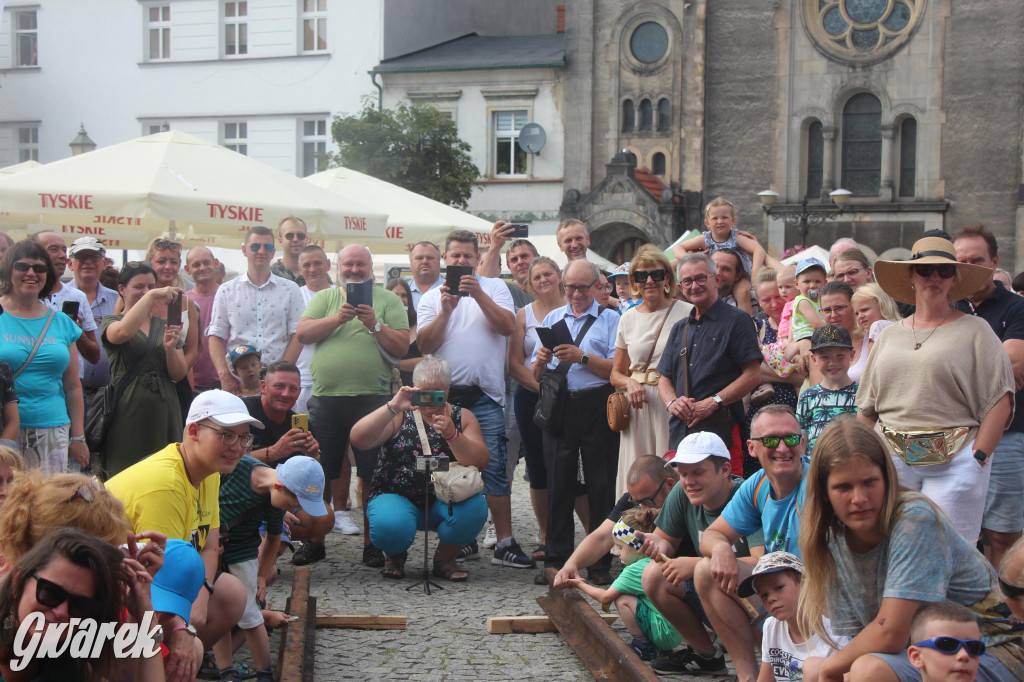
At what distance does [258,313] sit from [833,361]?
15.1 feet

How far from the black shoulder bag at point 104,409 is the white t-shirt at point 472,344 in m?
2.11

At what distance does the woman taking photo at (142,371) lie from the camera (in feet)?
25.5

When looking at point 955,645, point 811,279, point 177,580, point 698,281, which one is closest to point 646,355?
point 698,281

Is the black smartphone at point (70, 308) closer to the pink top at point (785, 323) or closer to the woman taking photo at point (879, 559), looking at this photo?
the pink top at point (785, 323)

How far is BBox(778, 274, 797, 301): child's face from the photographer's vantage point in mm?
8922

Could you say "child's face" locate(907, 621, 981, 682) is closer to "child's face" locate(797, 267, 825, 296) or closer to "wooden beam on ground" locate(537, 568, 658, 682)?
"wooden beam on ground" locate(537, 568, 658, 682)

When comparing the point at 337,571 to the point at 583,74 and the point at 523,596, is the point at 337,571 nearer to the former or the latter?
the point at 523,596

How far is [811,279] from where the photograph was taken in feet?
28.3

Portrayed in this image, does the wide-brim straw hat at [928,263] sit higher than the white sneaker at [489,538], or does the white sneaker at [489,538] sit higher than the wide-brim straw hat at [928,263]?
the wide-brim straw hat at [928,263]

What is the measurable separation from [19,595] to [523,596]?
481 cm

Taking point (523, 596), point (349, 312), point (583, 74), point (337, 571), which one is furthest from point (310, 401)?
point (583, 74)

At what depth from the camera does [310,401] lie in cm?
916

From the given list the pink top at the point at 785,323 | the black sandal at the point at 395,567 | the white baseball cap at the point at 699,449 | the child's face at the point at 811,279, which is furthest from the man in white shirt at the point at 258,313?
the white baseball cap at the point at 699,449

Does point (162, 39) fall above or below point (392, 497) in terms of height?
above
